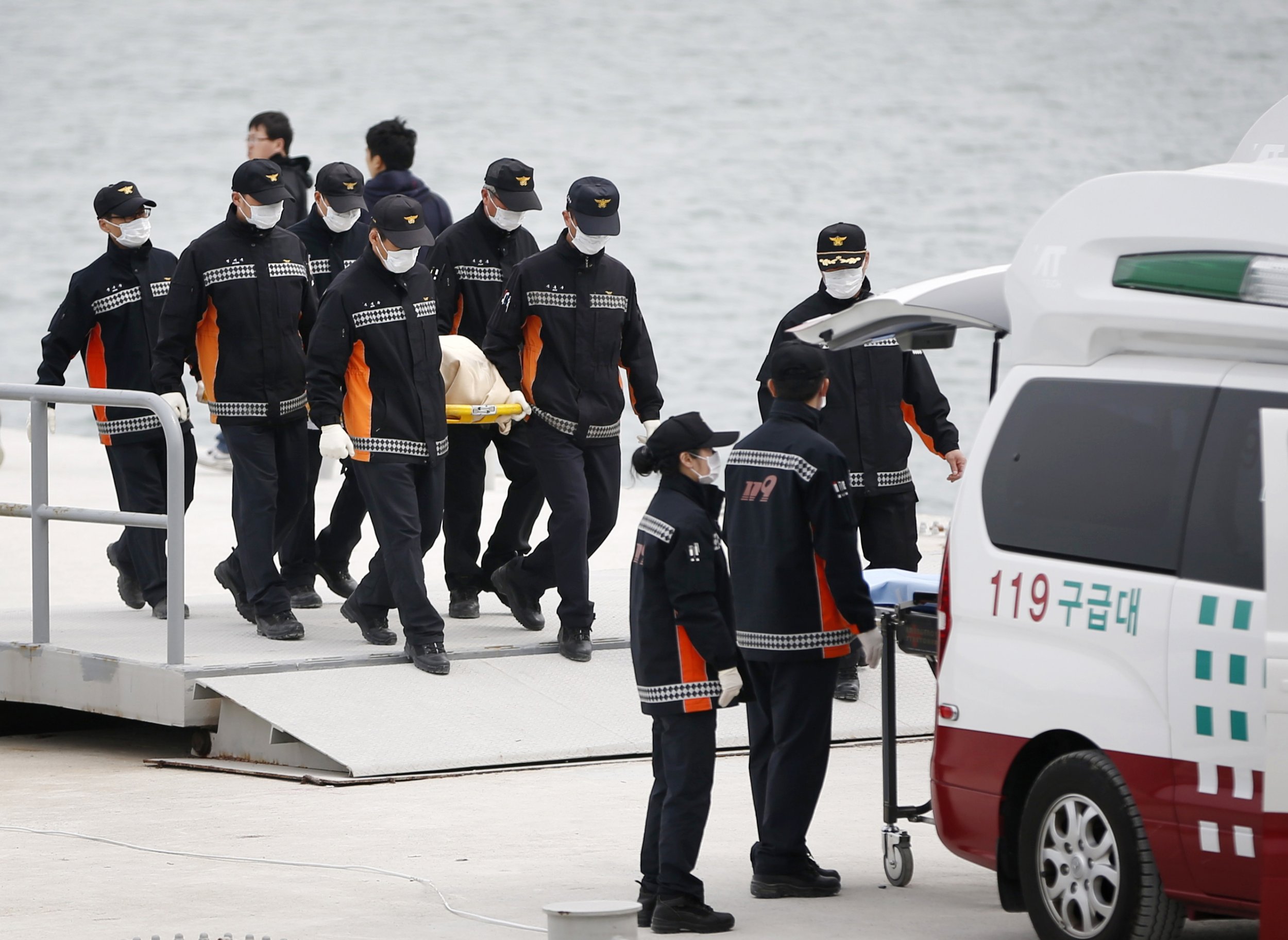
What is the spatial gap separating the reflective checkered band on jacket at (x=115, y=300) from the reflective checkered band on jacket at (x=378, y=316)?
4.61ft

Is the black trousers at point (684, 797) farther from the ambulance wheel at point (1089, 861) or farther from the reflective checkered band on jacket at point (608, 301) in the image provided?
the reflective checkered band on jacket at point (608, 301)

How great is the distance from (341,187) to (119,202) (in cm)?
Result: 106

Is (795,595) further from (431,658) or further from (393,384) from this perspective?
(393,384)

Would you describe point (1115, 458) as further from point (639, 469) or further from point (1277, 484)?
point (639, 469)

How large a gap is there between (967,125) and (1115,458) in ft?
222

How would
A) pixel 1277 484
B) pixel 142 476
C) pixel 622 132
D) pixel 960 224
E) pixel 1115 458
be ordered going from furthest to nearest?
pixel 622 132 < pixel 960 224 < pixel 142 476 < pixel 1115 458 < pixel 1277 484

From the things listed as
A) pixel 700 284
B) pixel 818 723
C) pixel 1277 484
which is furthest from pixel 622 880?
pixel 700 284

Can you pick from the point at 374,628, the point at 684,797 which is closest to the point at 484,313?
the point at 374,628

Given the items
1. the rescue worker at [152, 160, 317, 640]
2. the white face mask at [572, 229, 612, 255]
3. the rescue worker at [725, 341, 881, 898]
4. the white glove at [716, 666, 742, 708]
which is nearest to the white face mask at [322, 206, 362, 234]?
the rescue worker at [152, 160, 317, 640]

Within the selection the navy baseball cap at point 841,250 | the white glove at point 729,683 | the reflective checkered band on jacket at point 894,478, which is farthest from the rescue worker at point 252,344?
the white glove at point 729,683

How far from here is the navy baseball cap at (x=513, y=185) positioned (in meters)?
10.1

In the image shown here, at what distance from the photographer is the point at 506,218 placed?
10.2 meters

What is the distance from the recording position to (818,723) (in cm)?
682

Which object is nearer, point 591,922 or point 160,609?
point 591,922
